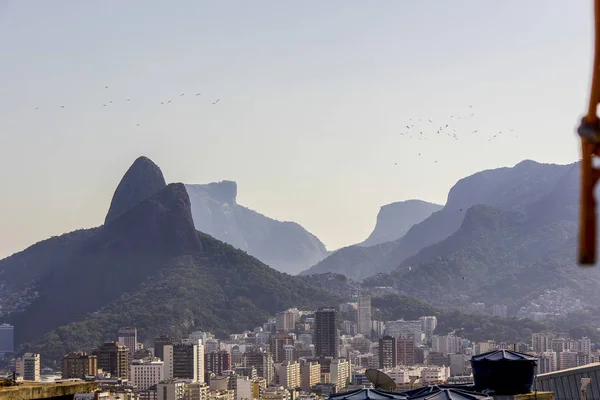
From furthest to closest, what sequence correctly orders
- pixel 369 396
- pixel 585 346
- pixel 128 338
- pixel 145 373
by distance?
pixel 128 338, pixel 585 346, pixel 145 373, pixel 369 396

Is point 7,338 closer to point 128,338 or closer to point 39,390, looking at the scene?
point 128,338

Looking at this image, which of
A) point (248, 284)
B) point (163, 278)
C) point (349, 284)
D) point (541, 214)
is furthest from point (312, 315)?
point (541, 214)

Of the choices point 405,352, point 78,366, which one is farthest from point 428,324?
point 78,366

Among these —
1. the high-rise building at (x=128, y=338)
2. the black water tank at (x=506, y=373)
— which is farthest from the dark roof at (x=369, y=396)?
the high-rise building at (x=128, y=338)

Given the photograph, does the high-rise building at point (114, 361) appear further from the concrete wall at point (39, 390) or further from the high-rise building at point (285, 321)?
the concrete wall at point (39, 390)

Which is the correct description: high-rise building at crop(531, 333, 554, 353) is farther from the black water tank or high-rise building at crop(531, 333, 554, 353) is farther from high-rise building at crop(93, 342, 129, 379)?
the black water tank

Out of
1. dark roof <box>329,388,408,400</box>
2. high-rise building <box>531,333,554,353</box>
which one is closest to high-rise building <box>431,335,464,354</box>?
high-rise building <box>531,333,554,353</box>

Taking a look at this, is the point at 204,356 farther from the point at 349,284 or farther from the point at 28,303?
the point at 349,284
